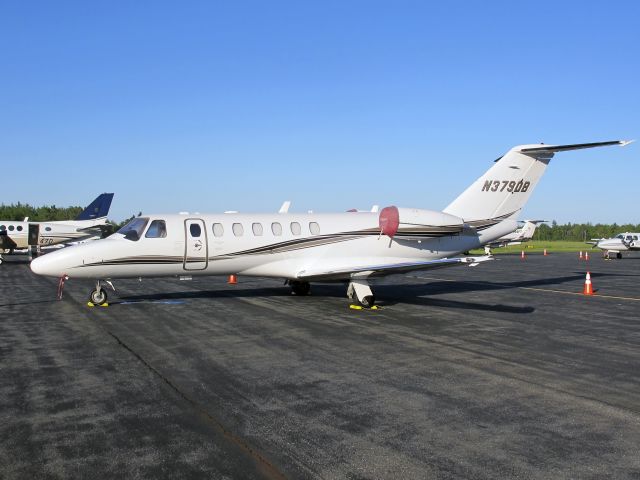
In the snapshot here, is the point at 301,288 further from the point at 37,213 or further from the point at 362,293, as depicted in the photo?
the point at 37,213

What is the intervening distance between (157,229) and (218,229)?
166cm

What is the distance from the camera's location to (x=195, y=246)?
15727 millimetres

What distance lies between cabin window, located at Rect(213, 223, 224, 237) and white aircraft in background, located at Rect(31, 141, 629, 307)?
0.03 m

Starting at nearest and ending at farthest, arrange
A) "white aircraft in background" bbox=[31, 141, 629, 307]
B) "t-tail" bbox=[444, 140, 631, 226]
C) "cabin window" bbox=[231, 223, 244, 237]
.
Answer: "white aircraft in background" bbox=[31, 141, 629, 307] → "cabin window" bbox=[231, 223, 244, 237] → "t-tail" bbox=[444, 140, 631, 226]

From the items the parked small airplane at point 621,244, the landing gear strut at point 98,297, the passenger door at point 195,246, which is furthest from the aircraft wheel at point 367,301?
the parked small airplane at point 621,244

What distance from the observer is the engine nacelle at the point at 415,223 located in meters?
16.7

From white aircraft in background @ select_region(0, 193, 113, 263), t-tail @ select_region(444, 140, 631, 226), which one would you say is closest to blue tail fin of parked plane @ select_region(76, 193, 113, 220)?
white aircraft in background @ select_region(0, 193, 113, 263)

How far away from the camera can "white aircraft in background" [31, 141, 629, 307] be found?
1509cm

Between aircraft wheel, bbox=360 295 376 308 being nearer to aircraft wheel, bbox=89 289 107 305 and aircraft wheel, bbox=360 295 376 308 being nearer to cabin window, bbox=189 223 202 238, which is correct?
cabin window, bbox=189 223 202 238

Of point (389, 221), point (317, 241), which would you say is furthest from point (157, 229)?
point (389, 221)

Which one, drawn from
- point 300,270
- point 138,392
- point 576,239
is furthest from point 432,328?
point 576,239

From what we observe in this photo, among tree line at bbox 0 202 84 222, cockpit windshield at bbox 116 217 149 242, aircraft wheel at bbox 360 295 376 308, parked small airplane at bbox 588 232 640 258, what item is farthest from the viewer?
tree line at bbox 0 202 84 222

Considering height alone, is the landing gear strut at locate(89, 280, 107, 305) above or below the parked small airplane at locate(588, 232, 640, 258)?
below

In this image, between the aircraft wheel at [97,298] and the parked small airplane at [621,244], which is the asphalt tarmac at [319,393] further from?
the parked small airplane at [621,244]
